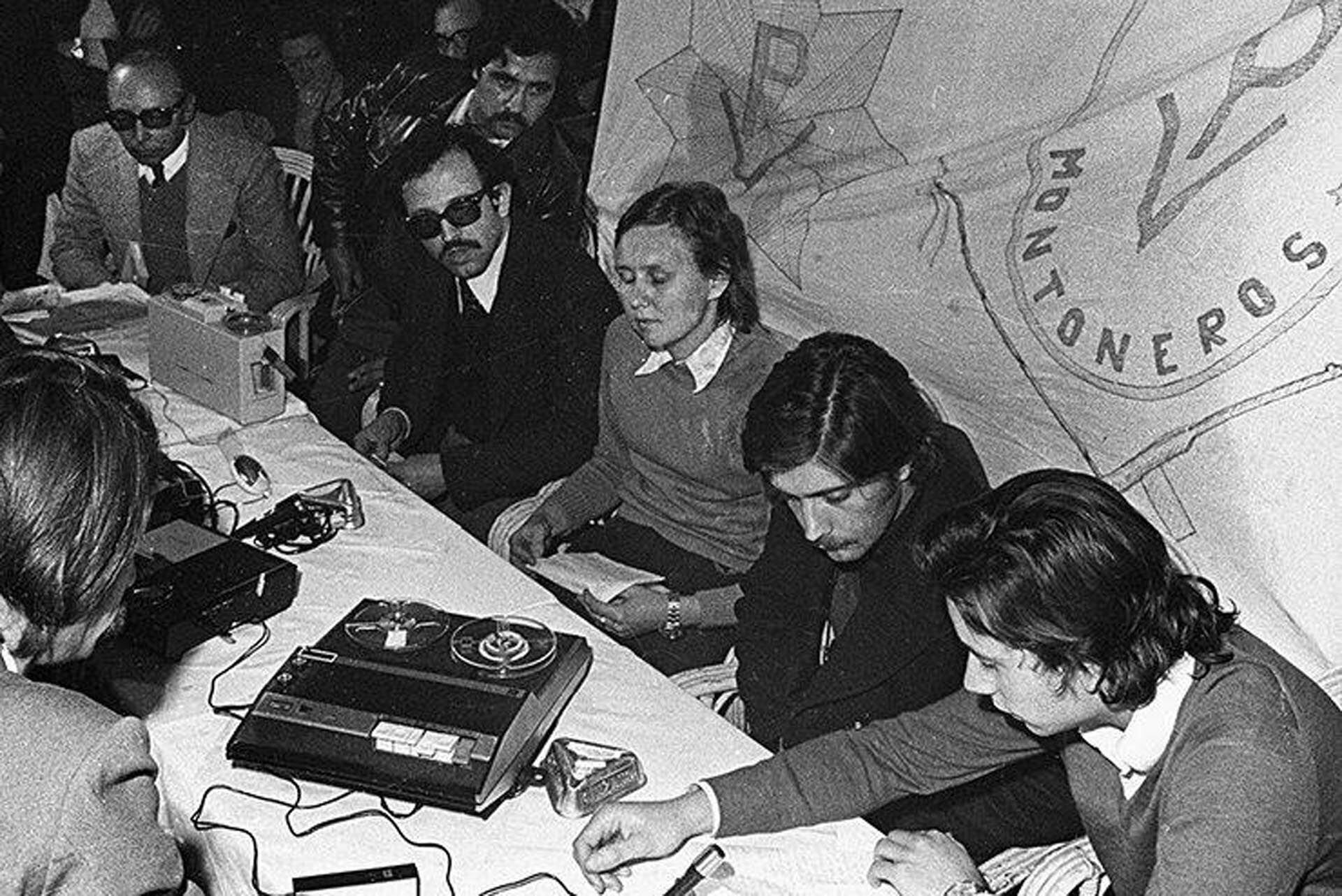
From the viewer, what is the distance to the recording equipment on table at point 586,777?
1852mm

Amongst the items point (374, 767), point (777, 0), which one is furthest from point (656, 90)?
point (374, 767)

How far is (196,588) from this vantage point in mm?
2182

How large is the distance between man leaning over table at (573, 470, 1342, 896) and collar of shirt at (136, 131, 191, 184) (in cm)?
238

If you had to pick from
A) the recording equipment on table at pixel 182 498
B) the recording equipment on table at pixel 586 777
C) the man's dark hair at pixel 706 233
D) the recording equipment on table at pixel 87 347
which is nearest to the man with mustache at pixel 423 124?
the recording equipment on table at pixel 87 347

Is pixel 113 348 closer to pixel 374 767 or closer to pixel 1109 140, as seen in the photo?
pixel 374 767

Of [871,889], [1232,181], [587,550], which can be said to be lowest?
[587,550]

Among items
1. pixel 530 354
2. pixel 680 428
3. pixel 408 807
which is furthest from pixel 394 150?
pixel 408 807

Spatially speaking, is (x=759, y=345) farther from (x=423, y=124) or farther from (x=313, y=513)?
(x=423, y=124)

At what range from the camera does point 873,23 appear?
294 cm

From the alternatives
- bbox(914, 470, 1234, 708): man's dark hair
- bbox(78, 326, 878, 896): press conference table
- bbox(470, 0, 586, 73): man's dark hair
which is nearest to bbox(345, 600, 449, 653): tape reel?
bbox(78, 326, 878, 896): press conference table

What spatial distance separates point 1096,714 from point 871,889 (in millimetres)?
335

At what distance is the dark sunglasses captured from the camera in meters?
3.12

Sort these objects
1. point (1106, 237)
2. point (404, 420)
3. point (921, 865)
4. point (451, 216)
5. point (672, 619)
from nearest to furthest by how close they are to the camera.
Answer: point (921, 865) → point (1106, 237) → point (672, 619) → point (451, 216) → point (404, 420)

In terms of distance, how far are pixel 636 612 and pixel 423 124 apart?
5.35ft
